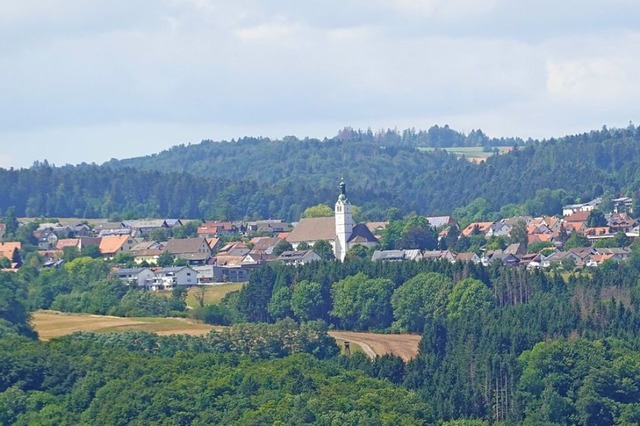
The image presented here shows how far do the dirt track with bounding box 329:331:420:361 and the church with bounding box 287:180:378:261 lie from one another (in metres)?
34.2

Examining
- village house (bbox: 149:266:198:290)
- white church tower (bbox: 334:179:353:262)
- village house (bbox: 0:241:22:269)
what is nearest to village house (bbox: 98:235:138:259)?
village house (bbox: 0:241:22:269)

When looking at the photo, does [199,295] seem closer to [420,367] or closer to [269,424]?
[420,367]

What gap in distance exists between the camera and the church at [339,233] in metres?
138

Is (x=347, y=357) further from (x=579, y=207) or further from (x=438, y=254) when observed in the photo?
(x=579, y=207)

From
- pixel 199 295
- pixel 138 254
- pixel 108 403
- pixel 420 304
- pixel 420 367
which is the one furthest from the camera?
pixel 138 254

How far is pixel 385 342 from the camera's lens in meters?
95.2

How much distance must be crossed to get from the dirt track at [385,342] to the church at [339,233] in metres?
34.2

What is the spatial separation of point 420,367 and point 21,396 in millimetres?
18004

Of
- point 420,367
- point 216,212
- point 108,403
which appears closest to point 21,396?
point 108,403

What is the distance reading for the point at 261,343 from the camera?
8862cm

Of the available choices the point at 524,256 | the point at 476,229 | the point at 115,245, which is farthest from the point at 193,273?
the point at 476,229

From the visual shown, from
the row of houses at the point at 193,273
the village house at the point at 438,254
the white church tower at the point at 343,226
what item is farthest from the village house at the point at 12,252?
the village house at the point at 438,254

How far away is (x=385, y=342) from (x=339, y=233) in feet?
147

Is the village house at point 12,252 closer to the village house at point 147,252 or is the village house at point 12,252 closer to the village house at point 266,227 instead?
the village house at point 147,252
